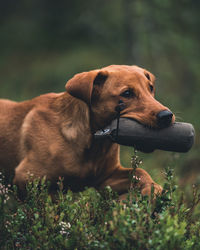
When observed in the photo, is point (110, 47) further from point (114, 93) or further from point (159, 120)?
point (159, 120)

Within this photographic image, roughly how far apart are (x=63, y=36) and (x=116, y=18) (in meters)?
4.93

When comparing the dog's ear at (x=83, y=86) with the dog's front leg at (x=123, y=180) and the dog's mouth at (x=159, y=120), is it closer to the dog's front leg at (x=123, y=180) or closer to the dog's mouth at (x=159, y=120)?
the dog's mouth at (x=159, y=120)

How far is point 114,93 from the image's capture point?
356cm

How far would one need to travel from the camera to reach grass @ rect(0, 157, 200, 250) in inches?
99.7

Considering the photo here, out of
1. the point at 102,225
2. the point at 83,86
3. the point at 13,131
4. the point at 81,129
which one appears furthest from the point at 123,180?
the point at 13,131

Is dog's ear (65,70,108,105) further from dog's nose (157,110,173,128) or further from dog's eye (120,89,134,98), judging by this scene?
dog's nose (157,110,173,128)

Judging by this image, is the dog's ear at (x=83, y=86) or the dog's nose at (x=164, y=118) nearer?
the dog's nose at (x=164, y=118)

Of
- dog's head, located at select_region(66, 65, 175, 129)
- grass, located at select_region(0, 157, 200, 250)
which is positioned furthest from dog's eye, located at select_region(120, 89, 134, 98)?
grass, located at select_region(0, 157, 200, 250)

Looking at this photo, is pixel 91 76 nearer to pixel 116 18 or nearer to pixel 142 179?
pixel 142 179

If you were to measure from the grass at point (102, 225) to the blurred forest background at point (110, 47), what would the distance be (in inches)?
50.9

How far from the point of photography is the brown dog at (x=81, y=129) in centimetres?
349

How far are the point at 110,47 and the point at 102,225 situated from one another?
1579 cm

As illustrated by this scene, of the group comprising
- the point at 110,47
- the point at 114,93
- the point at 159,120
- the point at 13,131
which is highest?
the point at 114,93

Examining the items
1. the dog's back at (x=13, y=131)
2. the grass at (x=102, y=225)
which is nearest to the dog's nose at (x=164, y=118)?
the grass at (x=102, y=225)
